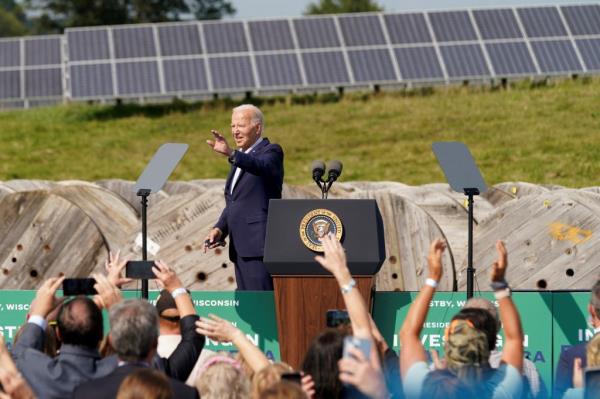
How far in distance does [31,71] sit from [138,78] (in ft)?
11.8

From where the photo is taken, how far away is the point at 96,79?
82.5 feet

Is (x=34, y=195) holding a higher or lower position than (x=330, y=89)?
lower

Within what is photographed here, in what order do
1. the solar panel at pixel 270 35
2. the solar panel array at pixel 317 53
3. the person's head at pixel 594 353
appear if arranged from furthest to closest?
the solar panel at pixel 270 35
the solar panel array at pixel 317 53
the person's head at pixel 594 353

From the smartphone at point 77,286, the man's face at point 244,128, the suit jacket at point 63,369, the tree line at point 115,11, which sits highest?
the tree line at point 115,11

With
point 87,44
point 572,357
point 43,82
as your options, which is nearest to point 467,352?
point 572,357

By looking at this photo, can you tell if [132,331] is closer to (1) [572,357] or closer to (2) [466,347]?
(2) [466,347]

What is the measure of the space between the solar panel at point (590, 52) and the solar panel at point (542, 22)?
578 mm

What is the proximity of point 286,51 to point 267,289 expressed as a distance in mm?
17122

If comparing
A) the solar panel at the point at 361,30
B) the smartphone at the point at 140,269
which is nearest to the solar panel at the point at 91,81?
the solar panel at the point at 361,30

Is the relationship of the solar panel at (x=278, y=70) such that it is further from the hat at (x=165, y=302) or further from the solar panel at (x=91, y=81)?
the hat at (x=165, y=302)

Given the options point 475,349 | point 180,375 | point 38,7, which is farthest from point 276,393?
point 38,7

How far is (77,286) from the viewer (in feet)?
22.5

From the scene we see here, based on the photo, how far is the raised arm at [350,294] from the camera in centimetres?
554

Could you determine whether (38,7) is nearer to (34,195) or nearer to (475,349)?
(34,195)
